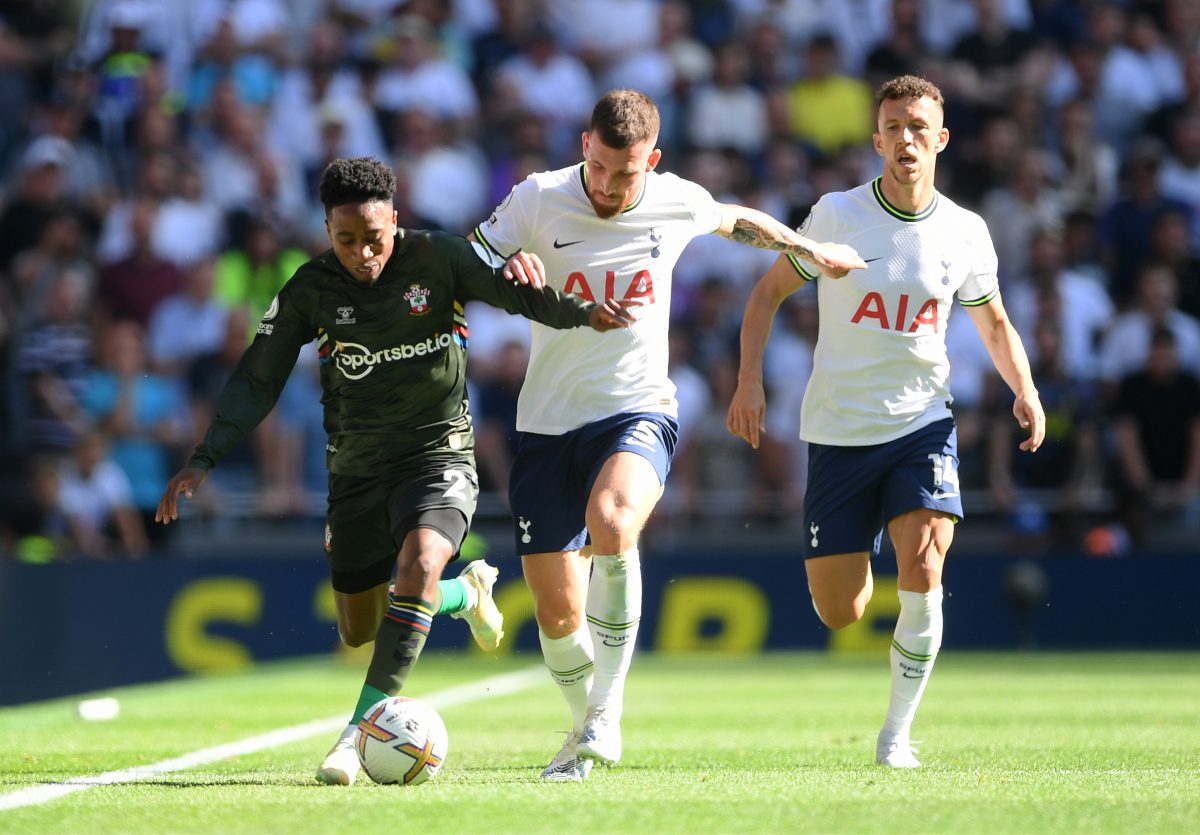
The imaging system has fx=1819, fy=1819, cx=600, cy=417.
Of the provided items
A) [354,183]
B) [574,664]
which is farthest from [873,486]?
[354,183]

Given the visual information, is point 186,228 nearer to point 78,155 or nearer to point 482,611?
point 78,155

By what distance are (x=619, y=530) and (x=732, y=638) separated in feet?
33.0

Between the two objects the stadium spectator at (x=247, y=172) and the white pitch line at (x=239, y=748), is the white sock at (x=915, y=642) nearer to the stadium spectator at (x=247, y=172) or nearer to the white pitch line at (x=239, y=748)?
the white pitch line at (x=239, y=748)

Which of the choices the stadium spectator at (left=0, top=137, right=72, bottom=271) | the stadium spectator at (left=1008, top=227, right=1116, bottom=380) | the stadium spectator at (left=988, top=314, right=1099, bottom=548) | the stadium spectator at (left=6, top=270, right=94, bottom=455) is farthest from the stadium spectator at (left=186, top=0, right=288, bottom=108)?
the stadium spectator at (left=988, top=314, right=1099, bottom=548)

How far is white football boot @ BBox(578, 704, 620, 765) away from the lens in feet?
23.1

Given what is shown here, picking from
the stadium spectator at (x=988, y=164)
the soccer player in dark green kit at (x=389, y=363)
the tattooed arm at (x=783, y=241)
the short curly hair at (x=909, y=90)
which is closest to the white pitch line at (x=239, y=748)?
the soccer player in dark green kit at (x=389, y=363)

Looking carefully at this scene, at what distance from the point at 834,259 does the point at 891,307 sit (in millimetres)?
446

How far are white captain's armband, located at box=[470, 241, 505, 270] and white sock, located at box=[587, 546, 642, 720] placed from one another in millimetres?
1237

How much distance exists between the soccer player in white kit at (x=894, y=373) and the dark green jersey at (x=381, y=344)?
4.50ft

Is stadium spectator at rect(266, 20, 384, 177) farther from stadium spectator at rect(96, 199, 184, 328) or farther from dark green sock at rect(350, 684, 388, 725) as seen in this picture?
dark green sock at rect(350, 684, 388, 725)

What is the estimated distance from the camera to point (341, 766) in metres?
6.57

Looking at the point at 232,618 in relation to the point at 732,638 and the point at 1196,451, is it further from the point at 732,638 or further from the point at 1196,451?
the point at 1196,451

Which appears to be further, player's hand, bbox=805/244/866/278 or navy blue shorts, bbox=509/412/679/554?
player's hand, bbox=805/244/866/278

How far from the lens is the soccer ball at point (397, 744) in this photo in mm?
6523
